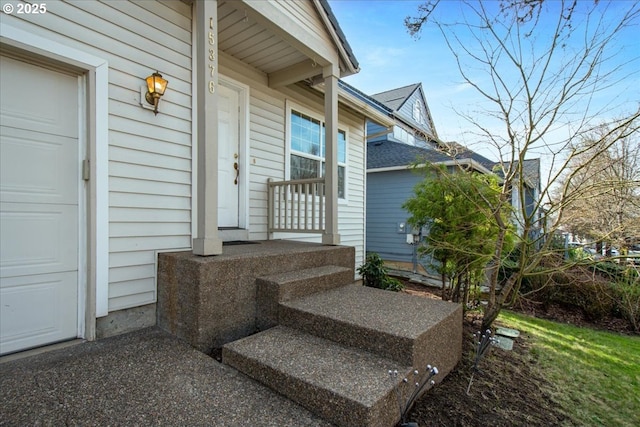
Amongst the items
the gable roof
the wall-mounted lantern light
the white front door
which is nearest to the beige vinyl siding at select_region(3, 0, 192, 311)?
the wall-mounted lantern light

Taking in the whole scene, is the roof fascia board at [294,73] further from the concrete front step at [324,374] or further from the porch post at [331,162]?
the concrete front step at [324,374]

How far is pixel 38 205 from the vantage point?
229 cm

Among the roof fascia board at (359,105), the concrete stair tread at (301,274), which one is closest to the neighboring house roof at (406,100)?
the roof fascia board at (359,105)

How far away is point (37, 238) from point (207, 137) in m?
1.46

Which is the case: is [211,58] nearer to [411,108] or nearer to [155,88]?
[155,88]

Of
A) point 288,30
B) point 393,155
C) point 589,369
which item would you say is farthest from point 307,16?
point 393,155

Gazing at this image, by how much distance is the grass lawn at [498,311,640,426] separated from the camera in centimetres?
222

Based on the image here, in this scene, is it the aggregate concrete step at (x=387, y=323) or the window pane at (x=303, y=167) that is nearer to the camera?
the aggregate concrete step at (x=387, y=323)

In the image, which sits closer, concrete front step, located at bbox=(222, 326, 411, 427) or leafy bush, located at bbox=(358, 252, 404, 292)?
concrete front step, located at bbox=(222, 326, 411, 427)

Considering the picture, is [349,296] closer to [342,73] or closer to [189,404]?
[189,404]

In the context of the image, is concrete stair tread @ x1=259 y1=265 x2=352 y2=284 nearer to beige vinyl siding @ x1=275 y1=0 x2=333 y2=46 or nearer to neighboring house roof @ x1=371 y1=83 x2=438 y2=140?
beige vinyl siding @ x1=275 y1=0 x2=333 y2=46

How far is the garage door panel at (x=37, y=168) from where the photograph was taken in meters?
2.17

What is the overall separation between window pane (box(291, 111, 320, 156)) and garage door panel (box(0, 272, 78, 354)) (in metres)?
3.54

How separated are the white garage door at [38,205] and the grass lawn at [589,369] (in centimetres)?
384
